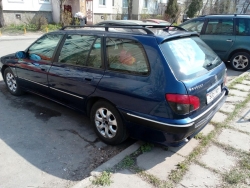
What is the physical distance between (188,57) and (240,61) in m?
5.50

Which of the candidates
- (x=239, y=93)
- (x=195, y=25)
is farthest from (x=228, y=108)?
(x=195, y=25)

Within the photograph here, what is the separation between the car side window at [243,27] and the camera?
7.06 meters

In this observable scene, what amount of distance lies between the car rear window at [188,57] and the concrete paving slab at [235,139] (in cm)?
116

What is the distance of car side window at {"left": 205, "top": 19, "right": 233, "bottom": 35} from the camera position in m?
7.36

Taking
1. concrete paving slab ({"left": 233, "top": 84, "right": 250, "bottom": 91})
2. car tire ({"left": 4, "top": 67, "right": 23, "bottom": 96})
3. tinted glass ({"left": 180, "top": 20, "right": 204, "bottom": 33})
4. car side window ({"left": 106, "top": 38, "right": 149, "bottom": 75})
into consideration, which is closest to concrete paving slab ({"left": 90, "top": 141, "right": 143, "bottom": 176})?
car side window ({"left": 106, "top": 38, "right": 149, "bottom": 75})

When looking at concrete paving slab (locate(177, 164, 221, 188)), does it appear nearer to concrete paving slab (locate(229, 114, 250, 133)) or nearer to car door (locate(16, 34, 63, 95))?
concrete paving slab (locate(229, 114, 250, 133))

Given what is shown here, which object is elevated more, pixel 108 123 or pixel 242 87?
pixel 108 123

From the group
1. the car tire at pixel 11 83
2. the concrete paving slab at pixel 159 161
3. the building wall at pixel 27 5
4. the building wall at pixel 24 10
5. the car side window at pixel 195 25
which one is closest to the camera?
the concrete paving slab at pixel 159 161

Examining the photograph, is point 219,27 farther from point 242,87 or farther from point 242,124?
point 242,124

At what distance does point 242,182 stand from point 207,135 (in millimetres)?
1035

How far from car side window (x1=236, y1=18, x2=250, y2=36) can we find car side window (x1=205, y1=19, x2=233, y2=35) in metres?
0.21

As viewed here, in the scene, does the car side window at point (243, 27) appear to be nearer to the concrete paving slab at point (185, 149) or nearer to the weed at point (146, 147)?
the concrete paving slab at point (185, 149)

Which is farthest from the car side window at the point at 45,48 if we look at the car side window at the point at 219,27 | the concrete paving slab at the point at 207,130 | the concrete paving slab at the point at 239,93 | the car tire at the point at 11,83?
the car side window at the point at 219,27

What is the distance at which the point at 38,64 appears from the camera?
4141mm
